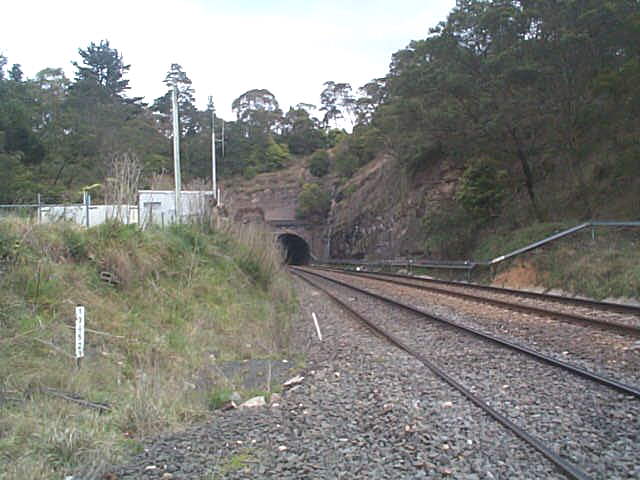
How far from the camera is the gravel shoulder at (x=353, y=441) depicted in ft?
14.9

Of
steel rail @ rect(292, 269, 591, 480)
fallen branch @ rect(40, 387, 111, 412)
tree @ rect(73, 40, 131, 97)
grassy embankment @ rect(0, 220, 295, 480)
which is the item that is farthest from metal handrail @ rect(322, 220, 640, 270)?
tree @ rect(73, 40, 131, 97)

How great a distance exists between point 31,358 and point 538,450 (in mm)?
5394

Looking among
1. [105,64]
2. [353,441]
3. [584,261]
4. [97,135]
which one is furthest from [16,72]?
[353,441]

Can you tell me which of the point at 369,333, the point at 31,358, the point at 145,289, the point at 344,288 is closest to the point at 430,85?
the point at 344,288

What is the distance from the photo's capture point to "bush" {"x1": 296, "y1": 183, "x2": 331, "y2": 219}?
5922 cm

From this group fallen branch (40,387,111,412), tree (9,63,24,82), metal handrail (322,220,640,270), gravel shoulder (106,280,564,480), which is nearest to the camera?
gravel shoulder (106,280,564,480)

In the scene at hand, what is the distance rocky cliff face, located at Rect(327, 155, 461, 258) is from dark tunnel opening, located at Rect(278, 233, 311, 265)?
583 centimetres

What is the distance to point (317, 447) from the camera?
5082 millimetres

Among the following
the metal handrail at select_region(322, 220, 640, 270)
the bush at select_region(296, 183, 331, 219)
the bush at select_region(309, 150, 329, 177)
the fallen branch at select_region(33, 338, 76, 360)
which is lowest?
the fallen branch at select_region(33, 338, 76, 360)

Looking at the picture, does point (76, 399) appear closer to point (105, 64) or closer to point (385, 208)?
point (385, 208)

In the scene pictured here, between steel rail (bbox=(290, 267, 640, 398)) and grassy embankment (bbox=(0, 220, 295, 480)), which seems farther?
steel rail (bbox=(290, 267, 640, 398))

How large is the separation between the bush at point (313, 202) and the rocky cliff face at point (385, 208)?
4.65 feet

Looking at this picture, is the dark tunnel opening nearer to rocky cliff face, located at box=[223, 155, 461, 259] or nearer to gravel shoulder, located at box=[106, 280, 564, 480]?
rocky cliff face, located at box=[223, 155, 461, 259]

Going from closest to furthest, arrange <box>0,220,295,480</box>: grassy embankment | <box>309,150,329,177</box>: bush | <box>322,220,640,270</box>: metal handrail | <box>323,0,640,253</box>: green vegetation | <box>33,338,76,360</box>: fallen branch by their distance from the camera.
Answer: <box>0,220,295,480</box>: grassy embankment → <box>33,338,76,360</box>: fallen branch → <box>322,220,640,270</box>: metal handrail → <box>323,0,640,253</box>: green vegetation → <box>309,150,329,177</box>: bush
